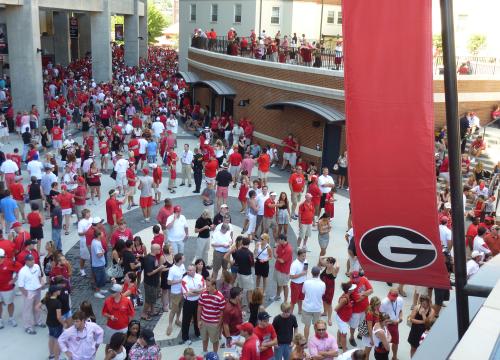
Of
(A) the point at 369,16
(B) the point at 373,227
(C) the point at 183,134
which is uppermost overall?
(A) the point at 369,16

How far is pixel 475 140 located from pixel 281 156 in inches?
309

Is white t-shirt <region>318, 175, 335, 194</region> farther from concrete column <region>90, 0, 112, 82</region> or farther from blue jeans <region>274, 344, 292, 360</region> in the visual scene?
concrete column <region>90, 0, 112, 82</region>

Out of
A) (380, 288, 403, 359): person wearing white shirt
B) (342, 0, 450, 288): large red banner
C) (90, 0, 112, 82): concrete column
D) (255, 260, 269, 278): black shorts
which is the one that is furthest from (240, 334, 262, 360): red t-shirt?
(90, 0, 112, 82): concrete column

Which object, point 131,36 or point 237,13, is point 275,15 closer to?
point 237,13

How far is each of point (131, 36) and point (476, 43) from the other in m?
28.8

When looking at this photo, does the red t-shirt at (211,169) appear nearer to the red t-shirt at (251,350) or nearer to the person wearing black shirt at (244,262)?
the person wearing black shirt at (244,262)

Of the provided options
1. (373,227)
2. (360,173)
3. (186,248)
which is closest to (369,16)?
(360,173)

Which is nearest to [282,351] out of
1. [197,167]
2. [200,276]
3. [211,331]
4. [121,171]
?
[211,331]

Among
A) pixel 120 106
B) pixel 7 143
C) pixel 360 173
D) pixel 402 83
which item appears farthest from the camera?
pixel 120 106

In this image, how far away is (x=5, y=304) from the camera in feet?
33.8

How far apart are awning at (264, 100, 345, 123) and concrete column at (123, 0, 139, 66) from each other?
95.1 ft

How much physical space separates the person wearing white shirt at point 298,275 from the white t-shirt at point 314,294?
650mm

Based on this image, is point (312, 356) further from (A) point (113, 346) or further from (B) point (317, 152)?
(B) point (317, 152)

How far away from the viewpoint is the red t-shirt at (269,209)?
13.8 m
